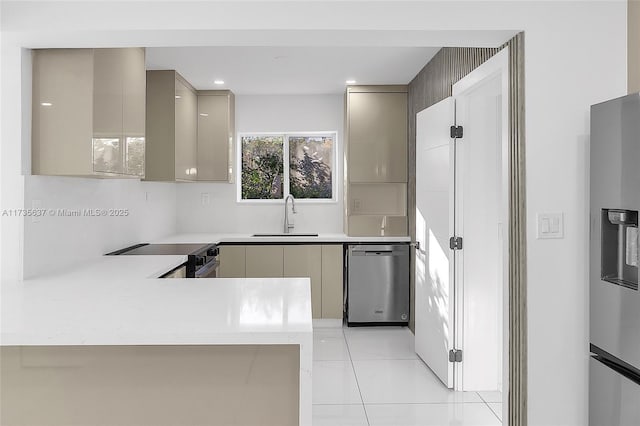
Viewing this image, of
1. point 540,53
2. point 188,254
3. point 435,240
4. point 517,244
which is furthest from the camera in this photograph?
point 435,240

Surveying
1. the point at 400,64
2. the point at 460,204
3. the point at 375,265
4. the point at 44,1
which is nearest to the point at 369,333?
the point at 375,265

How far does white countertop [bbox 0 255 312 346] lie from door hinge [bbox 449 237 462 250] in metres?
1.40

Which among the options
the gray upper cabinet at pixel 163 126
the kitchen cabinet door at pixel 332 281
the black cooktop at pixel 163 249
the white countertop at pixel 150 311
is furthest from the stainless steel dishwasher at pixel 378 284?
the white countertop at pixel 150 311

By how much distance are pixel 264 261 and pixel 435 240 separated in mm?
1948

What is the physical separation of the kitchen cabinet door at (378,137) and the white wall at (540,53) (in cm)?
294

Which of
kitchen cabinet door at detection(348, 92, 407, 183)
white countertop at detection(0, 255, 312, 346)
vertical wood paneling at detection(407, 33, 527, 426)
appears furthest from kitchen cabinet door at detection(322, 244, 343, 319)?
vertical wood paneling at detection(407, 33, 527, 426)

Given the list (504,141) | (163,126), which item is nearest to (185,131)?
(163,126)

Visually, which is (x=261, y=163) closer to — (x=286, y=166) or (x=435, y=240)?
(x=286, y=166)

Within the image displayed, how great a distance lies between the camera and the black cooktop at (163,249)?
12.3 ft

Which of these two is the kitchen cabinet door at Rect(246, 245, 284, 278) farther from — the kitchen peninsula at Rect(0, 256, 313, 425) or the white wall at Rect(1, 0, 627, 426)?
the kitchen peninsula at Rect(0, 256, 313, 425)

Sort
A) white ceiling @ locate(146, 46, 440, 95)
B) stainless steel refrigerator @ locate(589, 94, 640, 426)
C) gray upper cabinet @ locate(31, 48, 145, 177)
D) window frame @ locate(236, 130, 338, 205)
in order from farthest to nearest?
window frame @ locate(236, 130, 338, 205) < white ceiling @ locate(146, 46, 440, 95) < gray upper cabinet @ locate(31, 48, 145, 177) < stainless steel refrigerator @ locate(589, 94, 640, 426)

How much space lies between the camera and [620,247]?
2012mm

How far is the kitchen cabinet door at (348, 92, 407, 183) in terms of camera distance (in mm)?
5238

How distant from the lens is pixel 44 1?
2.23 m
